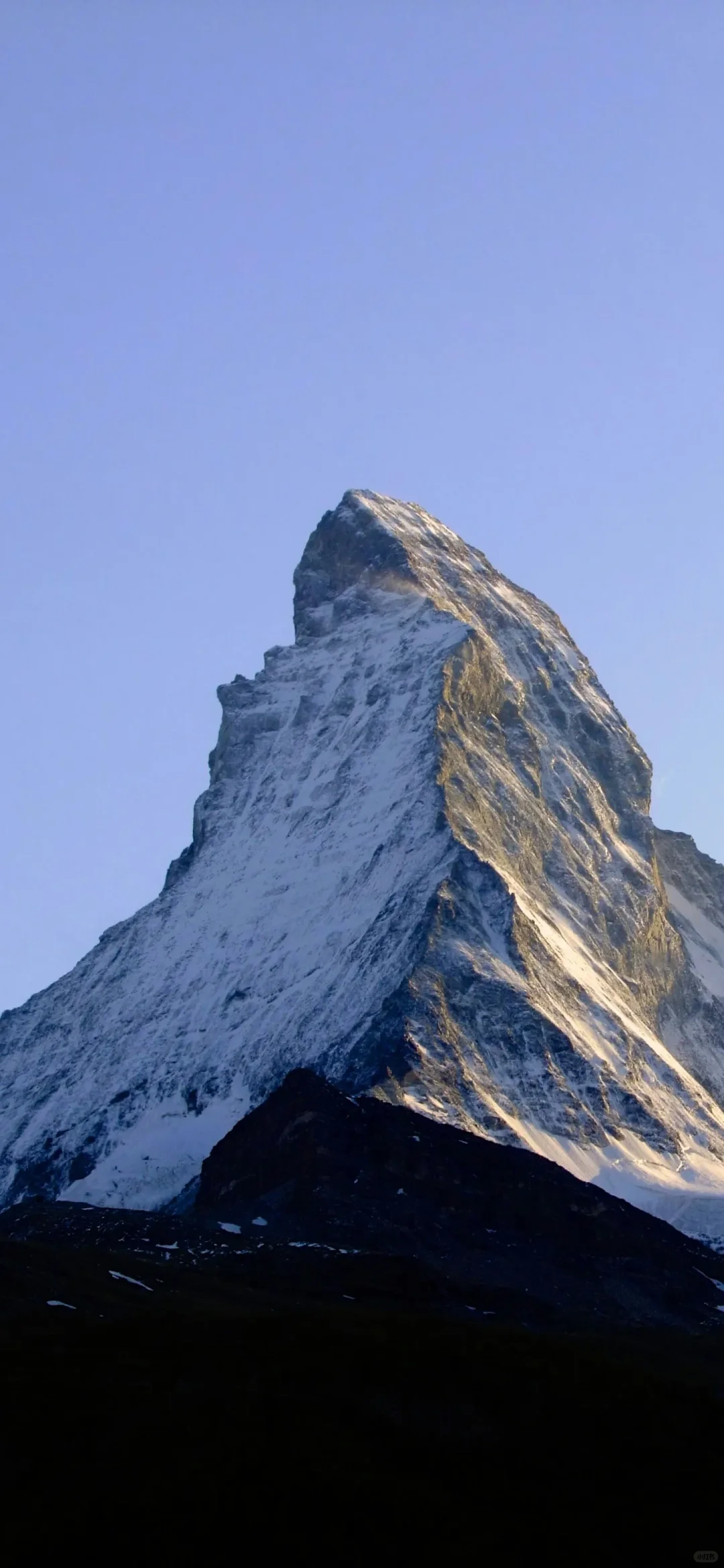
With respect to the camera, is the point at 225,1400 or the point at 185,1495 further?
the point at 225,1400

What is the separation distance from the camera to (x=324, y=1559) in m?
161

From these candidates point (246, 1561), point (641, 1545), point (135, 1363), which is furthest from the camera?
point (135, 1363)

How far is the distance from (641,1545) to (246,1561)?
89.4ft

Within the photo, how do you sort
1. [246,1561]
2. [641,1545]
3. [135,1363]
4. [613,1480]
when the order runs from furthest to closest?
[135,1363] → [613,1480] → [641,1545] → [246,1561]

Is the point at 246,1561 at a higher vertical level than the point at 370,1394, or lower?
lower

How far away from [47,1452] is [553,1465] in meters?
36.6

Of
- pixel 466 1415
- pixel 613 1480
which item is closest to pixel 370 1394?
pixel 466 1415

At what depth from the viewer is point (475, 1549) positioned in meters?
165

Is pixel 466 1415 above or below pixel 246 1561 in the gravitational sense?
above

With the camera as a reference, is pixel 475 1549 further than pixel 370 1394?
No

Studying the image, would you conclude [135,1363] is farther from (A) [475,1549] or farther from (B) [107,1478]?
(A) [475,1549]

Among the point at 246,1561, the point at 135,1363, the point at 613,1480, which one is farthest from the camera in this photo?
the point at 135,1363

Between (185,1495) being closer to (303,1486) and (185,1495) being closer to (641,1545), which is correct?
(303,1486)

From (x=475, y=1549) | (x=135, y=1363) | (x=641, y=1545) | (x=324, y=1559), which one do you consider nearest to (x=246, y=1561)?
(x=324, y=1559)
